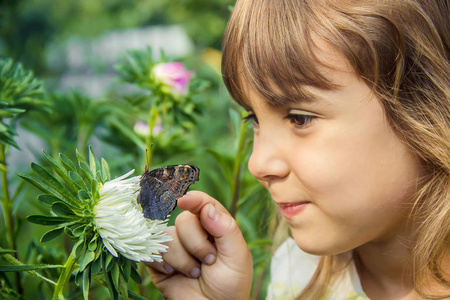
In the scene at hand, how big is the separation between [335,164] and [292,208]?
12 cm

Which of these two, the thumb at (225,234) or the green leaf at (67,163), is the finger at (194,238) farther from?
the green leaf at (67,163)

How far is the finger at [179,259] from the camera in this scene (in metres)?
0.90

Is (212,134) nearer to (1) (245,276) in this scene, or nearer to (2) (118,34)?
(1) (245,276)

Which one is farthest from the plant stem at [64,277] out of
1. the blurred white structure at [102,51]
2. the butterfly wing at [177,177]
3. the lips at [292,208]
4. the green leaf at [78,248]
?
the blurred white structure at [102,51]

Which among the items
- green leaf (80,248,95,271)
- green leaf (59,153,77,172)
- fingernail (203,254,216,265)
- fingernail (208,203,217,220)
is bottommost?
fingernail (203,254,216,265)

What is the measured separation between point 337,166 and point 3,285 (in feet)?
1.81

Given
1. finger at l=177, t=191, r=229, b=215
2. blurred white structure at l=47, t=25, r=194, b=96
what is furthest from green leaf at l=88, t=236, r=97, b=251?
blurred white structure at l=47, t=25, r=194, b=96

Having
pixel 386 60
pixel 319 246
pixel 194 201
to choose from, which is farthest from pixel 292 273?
pixel 386 60

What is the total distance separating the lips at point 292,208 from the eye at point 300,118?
134mm

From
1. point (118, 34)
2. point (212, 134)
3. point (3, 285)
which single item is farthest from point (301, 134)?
point (118, 34)

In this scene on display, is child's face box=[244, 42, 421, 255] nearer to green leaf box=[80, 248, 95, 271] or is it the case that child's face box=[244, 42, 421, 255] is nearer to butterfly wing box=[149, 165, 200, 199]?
butterfly wing box=[149, 165, 200, 199]

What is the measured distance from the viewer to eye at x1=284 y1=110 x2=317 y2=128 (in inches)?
33.4

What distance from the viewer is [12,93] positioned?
973mm

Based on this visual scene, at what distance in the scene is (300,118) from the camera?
86 centimetres
